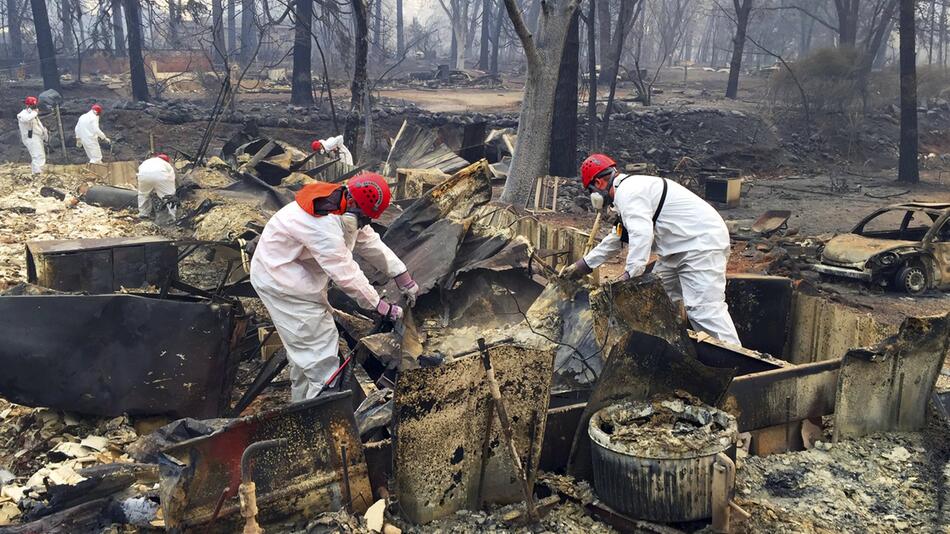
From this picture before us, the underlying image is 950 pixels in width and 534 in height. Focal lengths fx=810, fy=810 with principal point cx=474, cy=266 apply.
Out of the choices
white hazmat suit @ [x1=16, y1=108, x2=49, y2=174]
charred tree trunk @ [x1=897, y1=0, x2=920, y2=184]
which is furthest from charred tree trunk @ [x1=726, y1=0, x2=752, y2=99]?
white hazmat suit @ [x1=16, y1=108, x2=49, y2=174]

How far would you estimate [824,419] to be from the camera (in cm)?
555

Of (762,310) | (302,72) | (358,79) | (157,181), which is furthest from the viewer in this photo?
(302,72)

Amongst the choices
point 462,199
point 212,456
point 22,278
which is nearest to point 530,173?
point 462,199

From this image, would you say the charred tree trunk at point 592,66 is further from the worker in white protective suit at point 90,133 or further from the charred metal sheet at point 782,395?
the charred metal sheet at point 782,395

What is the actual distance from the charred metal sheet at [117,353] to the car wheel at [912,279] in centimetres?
843

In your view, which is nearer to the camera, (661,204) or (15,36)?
(661,204)

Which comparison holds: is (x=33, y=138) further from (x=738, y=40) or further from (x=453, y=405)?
(x=738, y=40)

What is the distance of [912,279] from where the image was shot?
33.8 ft

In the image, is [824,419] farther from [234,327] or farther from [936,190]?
[936,190]

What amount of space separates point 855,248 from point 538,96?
227 inches

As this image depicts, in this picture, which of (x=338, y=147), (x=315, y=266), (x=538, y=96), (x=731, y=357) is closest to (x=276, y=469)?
(x=315, y=266)

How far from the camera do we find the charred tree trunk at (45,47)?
2938 cm

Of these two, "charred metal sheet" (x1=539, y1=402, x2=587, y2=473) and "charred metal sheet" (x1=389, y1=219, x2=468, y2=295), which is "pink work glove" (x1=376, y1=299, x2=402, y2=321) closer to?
"charred metal sheet" (x1=539, y1=402, x2=587, y2=473)

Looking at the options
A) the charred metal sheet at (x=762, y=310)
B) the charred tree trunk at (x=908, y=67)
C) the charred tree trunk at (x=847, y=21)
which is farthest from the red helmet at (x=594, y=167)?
the charred tree trunk at (x=847, y=21)
